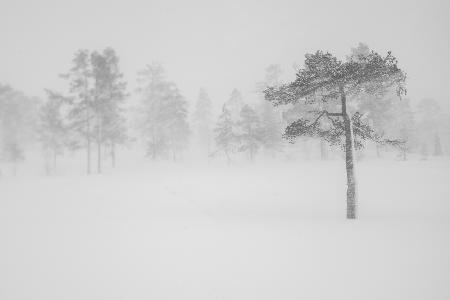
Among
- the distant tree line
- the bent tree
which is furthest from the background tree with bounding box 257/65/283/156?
the bent tree

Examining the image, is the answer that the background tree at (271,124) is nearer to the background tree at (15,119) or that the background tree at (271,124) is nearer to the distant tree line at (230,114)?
the distant tree line at (230,114)

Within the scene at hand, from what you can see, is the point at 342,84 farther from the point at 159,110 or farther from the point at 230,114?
the point at 159,110

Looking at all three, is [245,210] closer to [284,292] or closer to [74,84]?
[284,292]

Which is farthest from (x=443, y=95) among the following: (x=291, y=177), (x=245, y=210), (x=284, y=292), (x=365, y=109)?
(x=284, y=292)

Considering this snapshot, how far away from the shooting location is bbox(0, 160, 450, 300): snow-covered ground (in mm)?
6254

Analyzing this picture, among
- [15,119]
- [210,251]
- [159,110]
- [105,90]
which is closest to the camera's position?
[210,251]

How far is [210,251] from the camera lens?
8.30 m

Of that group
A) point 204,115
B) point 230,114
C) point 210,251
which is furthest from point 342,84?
point 204,115

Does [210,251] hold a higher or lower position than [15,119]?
lower

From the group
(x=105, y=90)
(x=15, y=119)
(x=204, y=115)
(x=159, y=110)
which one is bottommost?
(x=15, y=119)

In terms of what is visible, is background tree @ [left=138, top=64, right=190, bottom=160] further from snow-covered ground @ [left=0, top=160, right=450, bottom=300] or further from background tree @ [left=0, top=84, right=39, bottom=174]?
snow-covered ground @ [left=0, top=160, right=450, bottom=300]

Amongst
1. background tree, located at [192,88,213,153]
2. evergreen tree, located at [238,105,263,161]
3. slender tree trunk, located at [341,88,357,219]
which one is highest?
background tree, located at [192,88,213,153]

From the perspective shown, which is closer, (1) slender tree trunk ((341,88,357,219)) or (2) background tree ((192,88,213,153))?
(1) slender tree trunk ((341,88,357,219))

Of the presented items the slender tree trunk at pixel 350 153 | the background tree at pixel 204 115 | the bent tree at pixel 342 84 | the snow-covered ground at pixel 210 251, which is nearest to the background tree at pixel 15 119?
the background tree at pixel 204 115
